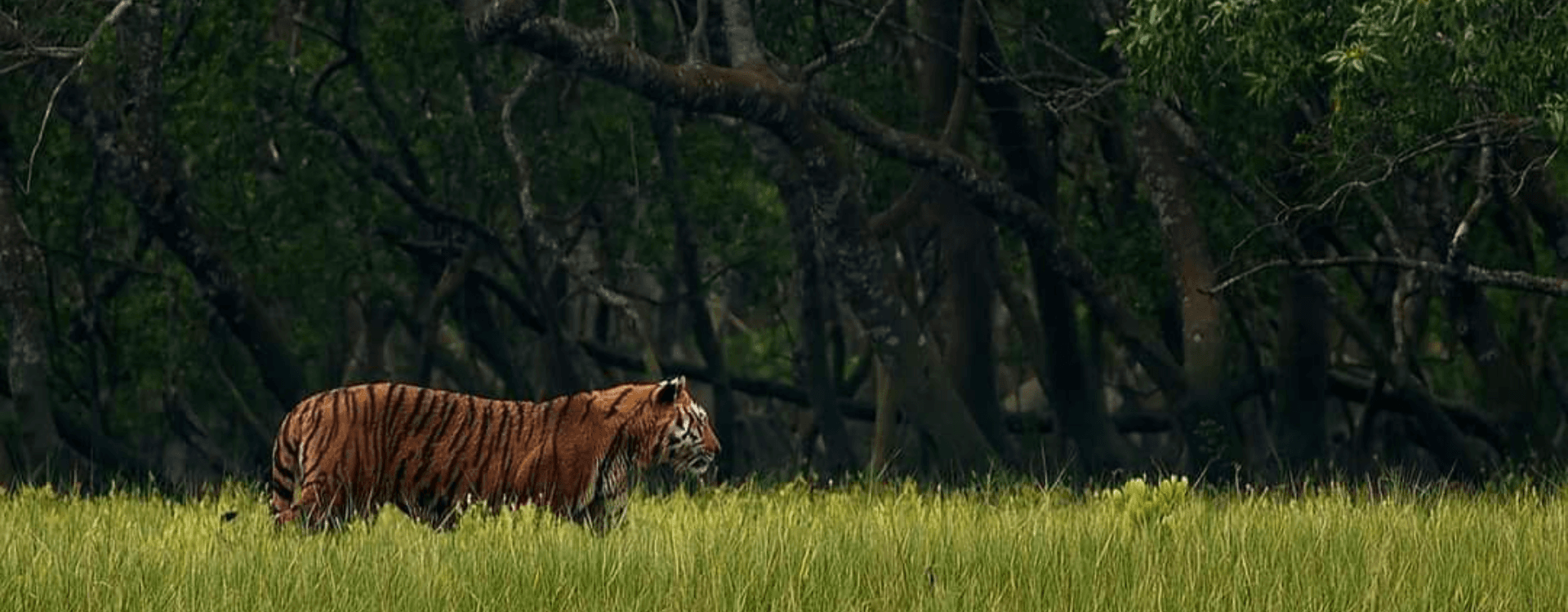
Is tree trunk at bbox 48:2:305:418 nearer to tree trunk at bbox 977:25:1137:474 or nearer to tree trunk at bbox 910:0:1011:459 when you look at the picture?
tree trunk at bbox 910:0:1011:459

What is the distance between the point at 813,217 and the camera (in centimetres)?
2255

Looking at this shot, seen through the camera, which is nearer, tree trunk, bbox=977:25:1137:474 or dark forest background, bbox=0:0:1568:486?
dark forest background, bbox=0:0:1568:486

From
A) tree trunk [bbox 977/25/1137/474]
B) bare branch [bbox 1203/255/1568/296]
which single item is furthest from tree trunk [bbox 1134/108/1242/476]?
bare branch [bbox 1203/255/1568/296]

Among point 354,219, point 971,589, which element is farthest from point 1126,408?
point 971,589

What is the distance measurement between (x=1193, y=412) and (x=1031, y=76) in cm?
323

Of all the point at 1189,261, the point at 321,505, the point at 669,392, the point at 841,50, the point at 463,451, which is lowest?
the point at 321,505

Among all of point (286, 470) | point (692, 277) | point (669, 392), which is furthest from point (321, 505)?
point (692, 277)

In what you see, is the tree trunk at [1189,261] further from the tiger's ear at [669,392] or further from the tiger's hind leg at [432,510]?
the tiger's hind leg at [432,510]

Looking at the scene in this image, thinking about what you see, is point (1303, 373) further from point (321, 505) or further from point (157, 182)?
point (321, 505)

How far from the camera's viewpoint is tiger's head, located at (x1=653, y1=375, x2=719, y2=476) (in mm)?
13562

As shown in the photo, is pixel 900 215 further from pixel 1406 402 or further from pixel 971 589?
pixel 971 589

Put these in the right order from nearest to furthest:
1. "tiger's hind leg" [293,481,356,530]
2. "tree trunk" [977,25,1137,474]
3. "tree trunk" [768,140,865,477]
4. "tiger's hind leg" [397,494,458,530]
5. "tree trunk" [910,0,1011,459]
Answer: "tiger's hind leg" [293,481,356,530] → "tiger's hind leg" [397,494,458,530] → "tree trunk" [977,25,1137,474] → "tree trunk" [910,0,1011,459] → "tree trunk" [768,140,865,477]

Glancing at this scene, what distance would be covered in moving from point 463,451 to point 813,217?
30.8 feet

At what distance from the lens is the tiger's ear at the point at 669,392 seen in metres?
13.5
